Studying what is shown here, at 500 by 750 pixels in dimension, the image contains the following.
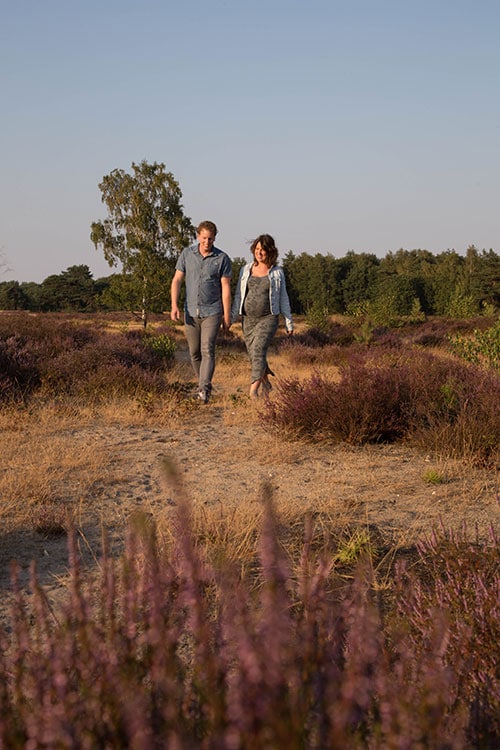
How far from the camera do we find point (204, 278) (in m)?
8.68

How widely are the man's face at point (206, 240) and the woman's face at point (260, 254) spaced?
580 mm

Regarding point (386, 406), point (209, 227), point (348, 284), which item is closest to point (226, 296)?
point (209, 227)

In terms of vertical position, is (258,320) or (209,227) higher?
(209,227)

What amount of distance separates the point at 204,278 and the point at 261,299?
799 millimetres

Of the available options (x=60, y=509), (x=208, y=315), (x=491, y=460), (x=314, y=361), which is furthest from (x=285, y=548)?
(x=314, y=361)

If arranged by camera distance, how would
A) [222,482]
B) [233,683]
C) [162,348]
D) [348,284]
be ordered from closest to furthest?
[233,683] < [222,482] < [162,348] < [348,284]

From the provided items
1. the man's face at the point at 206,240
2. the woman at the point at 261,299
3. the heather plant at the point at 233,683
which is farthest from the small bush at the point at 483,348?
the heather plant at the point at 233,683

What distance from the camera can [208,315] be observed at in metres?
8.77

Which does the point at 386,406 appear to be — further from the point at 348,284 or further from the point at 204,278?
the point at 348,284

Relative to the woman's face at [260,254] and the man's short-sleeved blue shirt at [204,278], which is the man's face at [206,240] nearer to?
the man's short-sleeved blue shirt at [204,278]

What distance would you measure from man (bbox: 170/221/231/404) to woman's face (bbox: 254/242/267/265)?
503mm

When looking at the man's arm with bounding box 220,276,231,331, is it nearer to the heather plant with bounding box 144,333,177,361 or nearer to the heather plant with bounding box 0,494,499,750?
the heather plant with bounding box 144,333,177,361

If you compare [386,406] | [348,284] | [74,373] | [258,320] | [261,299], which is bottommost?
[386,406]

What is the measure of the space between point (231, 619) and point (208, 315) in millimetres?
7551
